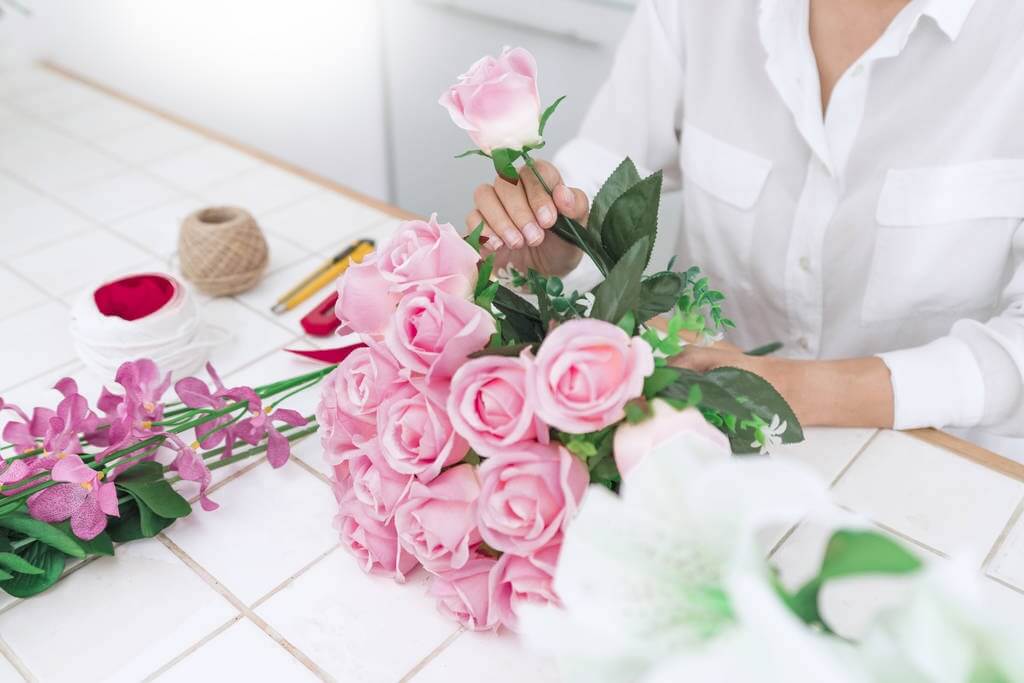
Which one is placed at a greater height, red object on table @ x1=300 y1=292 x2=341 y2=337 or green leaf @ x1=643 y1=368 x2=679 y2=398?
green leaf @ x1=643 y1=368 x2=679 y2=398

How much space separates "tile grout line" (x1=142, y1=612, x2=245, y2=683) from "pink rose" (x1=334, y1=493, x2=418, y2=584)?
90mm

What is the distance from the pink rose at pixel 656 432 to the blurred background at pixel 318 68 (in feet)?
5.25

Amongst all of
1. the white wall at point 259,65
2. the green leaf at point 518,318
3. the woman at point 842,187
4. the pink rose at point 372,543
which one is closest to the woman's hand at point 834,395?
the woman at point 842,187

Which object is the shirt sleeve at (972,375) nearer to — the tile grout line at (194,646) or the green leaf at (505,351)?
the green leaf at (505,351)

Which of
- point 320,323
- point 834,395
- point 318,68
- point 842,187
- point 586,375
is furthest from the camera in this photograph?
point 318,68

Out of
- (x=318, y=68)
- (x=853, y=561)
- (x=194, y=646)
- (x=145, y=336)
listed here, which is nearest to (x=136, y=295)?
(x=145, y=336)

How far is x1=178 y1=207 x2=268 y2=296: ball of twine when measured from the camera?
36.8 inches

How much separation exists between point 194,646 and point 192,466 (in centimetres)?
13

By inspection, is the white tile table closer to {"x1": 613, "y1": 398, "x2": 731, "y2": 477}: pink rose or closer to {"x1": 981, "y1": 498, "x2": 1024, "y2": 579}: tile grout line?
{"x1": 981, "y1": 498, "x2": 1024, "y2": 579}: tile grout line

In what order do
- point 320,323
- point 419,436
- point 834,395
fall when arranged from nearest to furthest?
1. point 419,436
2. point 834,395
3. point 320,323

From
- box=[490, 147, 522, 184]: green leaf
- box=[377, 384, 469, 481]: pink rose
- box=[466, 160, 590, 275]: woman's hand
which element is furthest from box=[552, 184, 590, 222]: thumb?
box=[377, 384, 469, 481]: pink rose

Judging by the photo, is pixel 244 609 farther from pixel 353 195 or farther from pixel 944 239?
pixel 944 239

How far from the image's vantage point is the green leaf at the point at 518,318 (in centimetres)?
61

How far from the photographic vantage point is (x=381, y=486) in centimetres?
58
